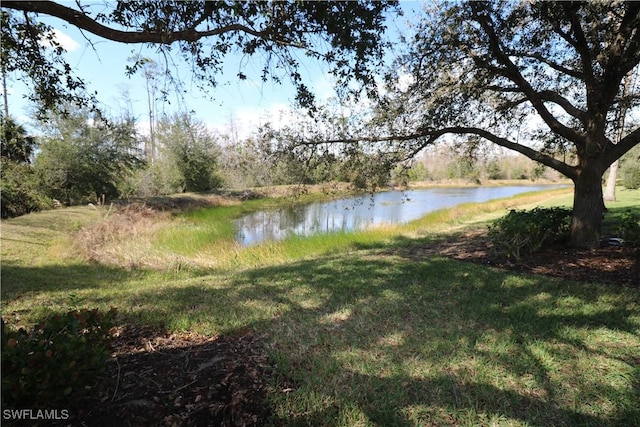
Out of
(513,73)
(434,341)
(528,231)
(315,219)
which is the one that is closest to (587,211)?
(528,231)

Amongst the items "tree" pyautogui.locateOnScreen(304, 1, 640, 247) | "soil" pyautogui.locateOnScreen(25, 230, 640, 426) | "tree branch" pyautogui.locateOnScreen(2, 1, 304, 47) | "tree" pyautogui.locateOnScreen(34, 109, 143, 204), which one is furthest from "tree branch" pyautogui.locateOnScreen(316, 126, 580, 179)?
"tree" pyautogui.locateOnScreen(34, 109, 143, 204)

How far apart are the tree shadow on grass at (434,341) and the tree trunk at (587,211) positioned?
2.08 m

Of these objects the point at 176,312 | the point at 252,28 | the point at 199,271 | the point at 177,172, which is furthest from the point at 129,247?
the point at 177,172

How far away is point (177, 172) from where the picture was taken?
23.4m

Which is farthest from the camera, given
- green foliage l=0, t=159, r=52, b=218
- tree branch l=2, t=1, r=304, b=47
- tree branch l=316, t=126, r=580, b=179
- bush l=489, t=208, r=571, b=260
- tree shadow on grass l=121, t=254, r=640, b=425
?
green foliage l=0, t=159, r=52, b=218

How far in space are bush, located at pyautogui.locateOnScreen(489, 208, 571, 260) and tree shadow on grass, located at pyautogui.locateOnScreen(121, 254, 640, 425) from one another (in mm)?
934

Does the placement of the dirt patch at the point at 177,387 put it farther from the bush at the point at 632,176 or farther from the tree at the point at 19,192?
the bush at the point at 632,176

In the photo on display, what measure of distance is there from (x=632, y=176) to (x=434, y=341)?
88.8ft

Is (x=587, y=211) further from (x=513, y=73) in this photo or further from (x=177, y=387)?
(x=177, y=387)

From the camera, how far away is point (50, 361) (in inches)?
74.0

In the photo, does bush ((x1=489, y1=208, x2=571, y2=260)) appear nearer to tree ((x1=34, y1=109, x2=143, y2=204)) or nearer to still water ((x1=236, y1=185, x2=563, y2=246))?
still water ((x1=236, y1=185, x2=563, y2=246))

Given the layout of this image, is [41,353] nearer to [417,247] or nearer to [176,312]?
[176,312]

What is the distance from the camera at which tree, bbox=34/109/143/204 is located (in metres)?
14.7

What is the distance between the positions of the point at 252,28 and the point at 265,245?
7342 millimetres
